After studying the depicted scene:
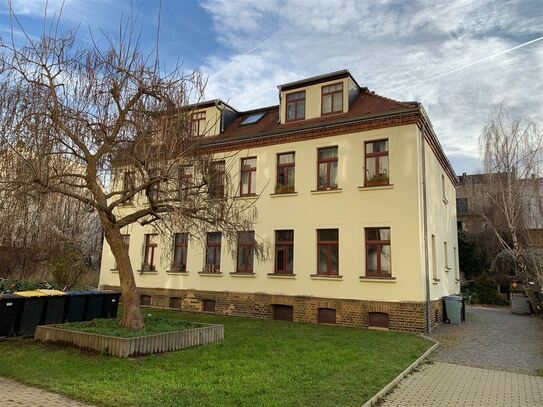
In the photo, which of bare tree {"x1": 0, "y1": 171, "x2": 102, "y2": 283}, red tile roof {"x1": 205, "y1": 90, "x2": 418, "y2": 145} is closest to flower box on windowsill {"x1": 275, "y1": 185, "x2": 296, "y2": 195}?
red tile roof {"x1": 205, "y1": 90, "x2": 418, "y2": 145}

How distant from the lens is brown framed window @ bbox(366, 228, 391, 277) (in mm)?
15188

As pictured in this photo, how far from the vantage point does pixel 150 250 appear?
21.2 meters

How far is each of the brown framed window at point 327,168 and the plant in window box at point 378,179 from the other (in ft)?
4.62

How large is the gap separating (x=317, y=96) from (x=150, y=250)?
1093 cm

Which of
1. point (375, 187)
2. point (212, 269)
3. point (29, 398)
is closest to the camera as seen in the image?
point (29, 398)

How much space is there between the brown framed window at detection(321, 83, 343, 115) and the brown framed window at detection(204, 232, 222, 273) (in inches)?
282

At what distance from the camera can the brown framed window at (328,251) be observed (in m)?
16.2

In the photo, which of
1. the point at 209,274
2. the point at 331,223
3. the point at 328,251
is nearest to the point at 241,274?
the point at 209,274

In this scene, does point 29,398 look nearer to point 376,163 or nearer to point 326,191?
point 326,191

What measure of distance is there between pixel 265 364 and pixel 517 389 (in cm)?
464

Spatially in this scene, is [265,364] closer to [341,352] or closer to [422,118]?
[341,352]

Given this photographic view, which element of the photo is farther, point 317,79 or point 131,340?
point 317,79

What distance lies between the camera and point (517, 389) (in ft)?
25.6

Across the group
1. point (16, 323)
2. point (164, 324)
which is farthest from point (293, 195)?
point (16, 323)
